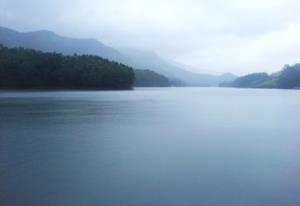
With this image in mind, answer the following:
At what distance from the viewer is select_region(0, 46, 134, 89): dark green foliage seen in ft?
336

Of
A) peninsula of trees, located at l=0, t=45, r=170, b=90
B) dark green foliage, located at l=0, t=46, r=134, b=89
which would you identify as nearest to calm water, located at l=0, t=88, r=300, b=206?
dark green foliage, located at l=0, t=46, r=134, b=89

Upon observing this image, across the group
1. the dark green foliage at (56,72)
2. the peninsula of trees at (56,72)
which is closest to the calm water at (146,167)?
the dark green foliage at (56,72)

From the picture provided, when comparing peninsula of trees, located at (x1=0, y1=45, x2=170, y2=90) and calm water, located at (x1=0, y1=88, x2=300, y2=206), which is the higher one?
peninsula of trees, located at (x1=0, y1=45, x2=170, y2=90)

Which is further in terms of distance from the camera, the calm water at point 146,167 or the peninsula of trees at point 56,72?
the peninsula of trees at point 56,72

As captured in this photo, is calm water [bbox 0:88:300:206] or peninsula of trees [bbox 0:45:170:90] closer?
calm water [bbox 0:88:300:206]

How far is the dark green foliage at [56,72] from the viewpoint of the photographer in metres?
102

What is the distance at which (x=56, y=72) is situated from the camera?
109 m

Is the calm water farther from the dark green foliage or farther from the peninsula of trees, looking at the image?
the peninsula of trees

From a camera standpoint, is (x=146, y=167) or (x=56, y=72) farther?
(x=56, y=72)

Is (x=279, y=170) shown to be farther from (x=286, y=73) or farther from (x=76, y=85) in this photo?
(x=286, y=73)

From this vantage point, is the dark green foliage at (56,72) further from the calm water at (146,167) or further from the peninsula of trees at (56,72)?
the calm water at (146,167)

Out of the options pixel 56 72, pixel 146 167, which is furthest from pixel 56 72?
pixel 146 167

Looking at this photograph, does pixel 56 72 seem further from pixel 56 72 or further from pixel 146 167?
pixel 146 167

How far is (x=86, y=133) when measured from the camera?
28188 millimetres
